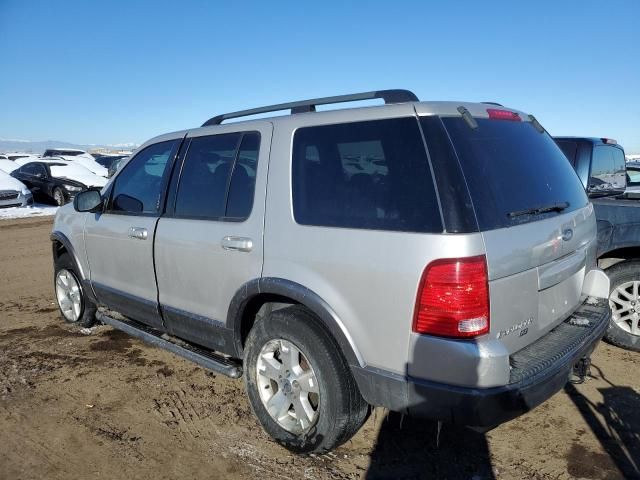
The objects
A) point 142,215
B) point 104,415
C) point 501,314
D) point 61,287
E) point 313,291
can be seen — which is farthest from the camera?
point 61,287

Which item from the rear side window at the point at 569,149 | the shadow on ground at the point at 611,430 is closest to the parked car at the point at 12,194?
the rear side window at the point at 569,149

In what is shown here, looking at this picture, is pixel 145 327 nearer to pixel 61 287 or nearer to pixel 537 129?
pixel 61 287

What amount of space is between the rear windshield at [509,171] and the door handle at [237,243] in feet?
4.33

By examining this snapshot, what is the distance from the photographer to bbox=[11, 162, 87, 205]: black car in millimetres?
17547

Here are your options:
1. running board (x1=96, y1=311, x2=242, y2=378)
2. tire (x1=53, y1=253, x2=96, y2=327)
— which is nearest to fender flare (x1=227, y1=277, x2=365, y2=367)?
running board (x1=96, y1=311, x2=242, y2=378)

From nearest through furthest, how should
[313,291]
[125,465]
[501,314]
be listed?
[501,314], [313,291], [125,465]

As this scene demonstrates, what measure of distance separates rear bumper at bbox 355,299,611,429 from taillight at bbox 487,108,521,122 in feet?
4.07

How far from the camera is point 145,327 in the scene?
13.8 ft

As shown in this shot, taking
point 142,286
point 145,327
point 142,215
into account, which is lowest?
point 145,327

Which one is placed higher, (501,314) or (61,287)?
(501,314)

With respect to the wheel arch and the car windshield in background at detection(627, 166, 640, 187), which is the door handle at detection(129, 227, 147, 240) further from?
the car windshield in background at detection(627, 166, 640, 187)

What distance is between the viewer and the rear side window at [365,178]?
2.31 meters

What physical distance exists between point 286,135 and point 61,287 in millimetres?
3596

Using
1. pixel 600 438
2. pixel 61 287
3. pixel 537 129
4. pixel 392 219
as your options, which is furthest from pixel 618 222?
pixel 61 287
